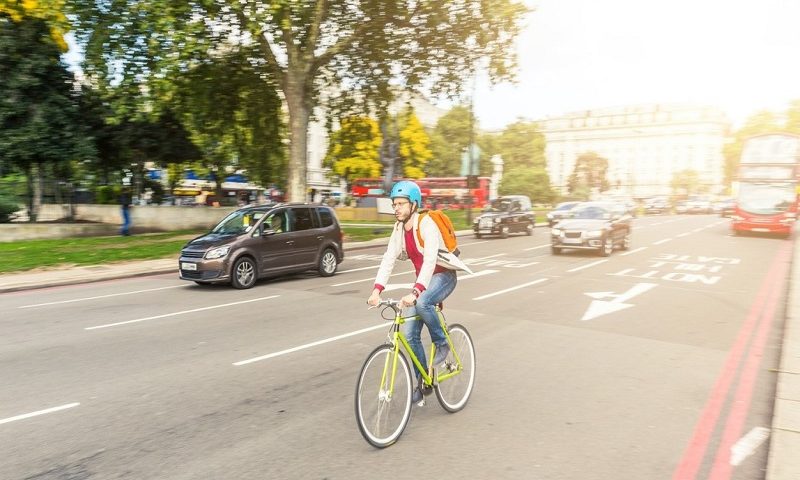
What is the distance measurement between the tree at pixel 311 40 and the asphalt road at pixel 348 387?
9706 mm

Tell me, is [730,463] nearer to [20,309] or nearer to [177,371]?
[177,371]

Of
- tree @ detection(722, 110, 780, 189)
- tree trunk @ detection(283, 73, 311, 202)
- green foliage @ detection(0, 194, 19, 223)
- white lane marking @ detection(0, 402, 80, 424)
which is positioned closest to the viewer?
white lane marking @ detection(0, 402, 80, 424)

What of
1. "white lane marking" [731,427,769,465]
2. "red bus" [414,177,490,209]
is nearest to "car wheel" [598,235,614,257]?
"white lane marking" [731,427,769,465]

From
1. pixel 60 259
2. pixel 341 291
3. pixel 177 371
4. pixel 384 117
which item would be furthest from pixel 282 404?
pixel 384 117

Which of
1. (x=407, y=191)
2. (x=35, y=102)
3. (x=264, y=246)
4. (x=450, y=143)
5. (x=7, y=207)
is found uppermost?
(x=450, y=143)

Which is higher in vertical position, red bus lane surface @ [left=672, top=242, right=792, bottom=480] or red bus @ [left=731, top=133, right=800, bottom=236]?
red bus @ [left=731, top=133, right=800, bottom=236]

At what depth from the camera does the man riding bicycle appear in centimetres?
432

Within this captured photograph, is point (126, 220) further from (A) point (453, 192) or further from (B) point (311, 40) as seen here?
(A) point (453, 192)

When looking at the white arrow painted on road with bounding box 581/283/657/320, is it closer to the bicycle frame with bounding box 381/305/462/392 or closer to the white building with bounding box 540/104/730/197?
the bicycle frame with bounding box 381/305/462/392

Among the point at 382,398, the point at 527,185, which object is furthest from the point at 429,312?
the point at 527,185

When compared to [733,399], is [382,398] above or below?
above

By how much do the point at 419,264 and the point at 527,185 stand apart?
2719 inches

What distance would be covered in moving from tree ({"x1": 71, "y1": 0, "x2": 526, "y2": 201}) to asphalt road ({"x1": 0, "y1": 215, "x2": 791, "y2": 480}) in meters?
9.71

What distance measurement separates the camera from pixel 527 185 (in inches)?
2813
